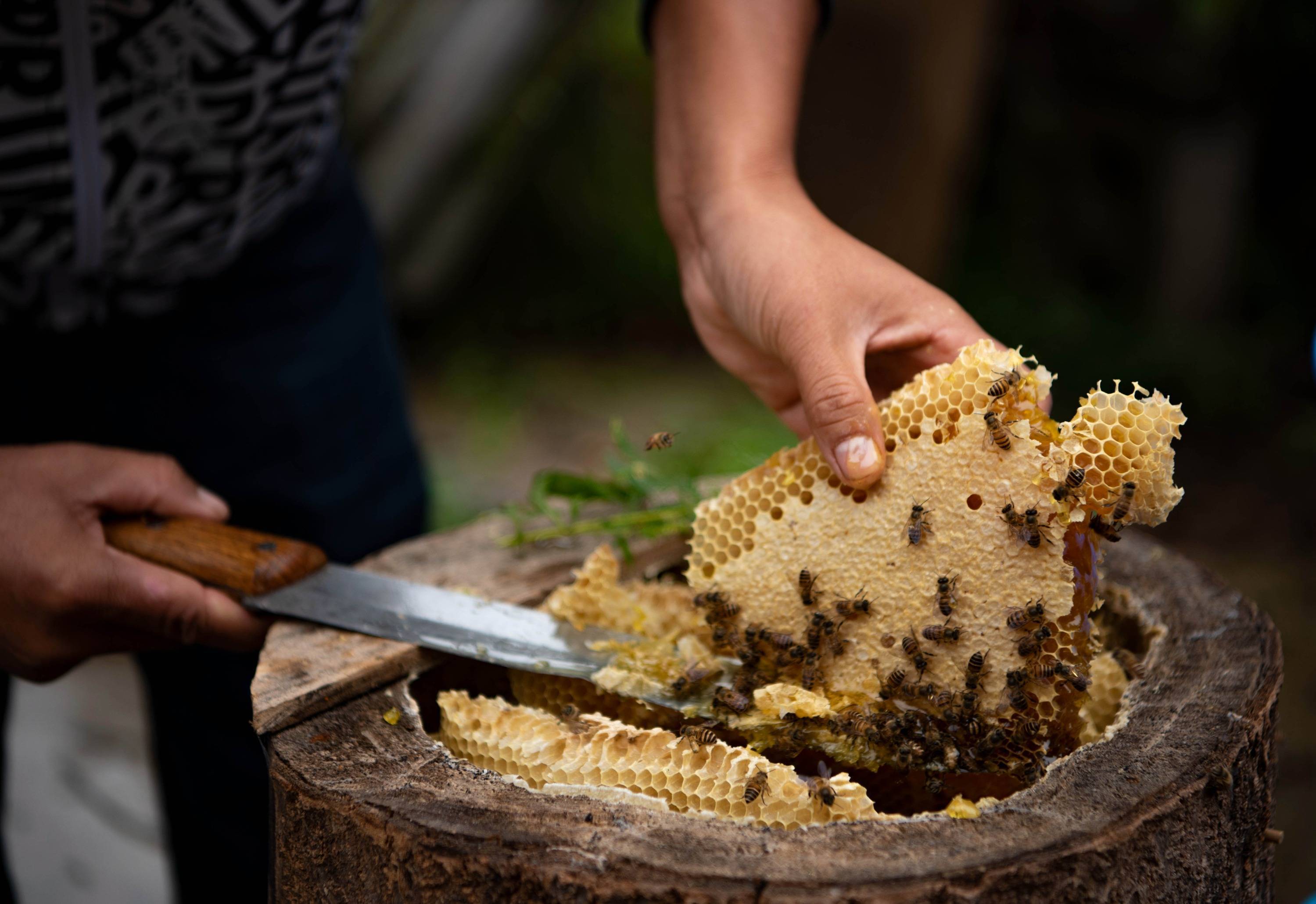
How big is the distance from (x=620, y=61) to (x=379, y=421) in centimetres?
665

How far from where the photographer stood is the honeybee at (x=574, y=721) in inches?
69.5

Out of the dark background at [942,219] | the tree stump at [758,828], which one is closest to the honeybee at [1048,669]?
the tree stump at [758,828]

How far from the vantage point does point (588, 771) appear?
5.48 ft

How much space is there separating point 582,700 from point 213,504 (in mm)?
883

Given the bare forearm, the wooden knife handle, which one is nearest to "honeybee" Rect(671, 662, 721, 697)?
the wooden knife handle

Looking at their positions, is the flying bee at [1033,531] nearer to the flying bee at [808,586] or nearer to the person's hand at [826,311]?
the person's hand at [826,311]

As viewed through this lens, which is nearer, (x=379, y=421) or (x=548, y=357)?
(x=379, y=421)

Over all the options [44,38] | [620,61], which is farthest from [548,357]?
[44,38]

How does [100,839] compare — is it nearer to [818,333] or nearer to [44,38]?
[44,38]

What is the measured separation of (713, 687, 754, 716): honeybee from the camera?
1.84 metres

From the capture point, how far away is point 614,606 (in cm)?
213

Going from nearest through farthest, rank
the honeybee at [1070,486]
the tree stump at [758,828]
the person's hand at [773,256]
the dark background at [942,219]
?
the tree stump at [758,828]
the honeybee at [1070,486]
the person's hand at [773,256]
the dark background at [942,219]

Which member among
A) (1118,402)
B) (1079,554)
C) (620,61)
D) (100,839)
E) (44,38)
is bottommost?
(100,839)

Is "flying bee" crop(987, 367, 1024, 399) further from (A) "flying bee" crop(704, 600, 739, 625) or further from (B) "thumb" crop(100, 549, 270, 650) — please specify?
(B) "thumb" crop(100, 549, 270, 650)
